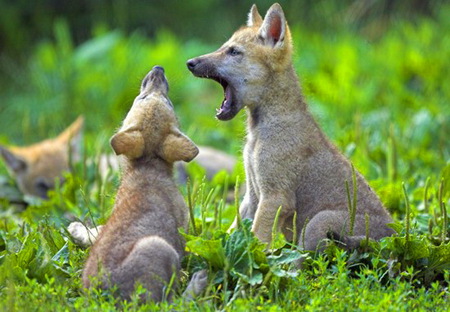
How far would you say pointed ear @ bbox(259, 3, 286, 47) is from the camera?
22.0 feet

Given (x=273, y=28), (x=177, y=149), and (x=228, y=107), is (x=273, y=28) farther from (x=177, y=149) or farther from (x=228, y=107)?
(x=177, y=149)

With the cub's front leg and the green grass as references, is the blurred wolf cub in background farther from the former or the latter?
the cub's front leg

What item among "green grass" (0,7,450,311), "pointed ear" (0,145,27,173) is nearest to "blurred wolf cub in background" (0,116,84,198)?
"pointed ear" (0,145,27,173)

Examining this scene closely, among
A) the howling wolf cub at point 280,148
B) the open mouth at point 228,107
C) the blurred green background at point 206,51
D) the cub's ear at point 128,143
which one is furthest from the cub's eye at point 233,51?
the blurred green background at point 206,51

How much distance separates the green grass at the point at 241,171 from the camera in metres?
5.36

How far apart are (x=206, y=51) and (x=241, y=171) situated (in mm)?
6853

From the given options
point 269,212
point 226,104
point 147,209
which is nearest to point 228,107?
point 226,104

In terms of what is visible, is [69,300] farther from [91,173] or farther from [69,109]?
[69,109]

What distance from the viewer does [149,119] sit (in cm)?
603

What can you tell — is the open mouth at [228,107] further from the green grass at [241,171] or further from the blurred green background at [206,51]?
the blurred green background at [206,51]

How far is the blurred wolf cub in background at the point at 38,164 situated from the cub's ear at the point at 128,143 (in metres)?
4.71

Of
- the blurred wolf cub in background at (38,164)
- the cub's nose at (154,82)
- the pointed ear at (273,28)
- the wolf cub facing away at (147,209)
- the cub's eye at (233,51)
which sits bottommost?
the blurred wolf cub in background at (38,164)

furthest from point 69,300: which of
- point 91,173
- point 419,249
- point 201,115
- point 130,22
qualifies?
point 130,22

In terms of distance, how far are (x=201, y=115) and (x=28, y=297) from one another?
8.15m
